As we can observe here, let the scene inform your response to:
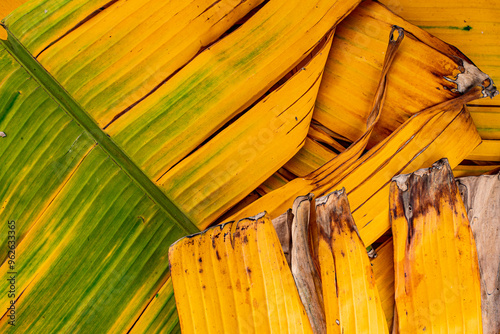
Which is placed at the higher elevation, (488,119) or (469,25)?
(469,25)

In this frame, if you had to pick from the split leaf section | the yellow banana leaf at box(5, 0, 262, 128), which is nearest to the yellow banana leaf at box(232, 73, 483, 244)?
the split leaf section

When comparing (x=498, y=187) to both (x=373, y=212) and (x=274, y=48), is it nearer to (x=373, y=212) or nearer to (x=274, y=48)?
(x=373, y=212)

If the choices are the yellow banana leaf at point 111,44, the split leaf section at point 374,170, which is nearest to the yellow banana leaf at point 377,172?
the split leaf section at point 374,170

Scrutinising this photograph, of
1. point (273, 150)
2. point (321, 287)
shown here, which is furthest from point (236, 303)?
point (273, 150)

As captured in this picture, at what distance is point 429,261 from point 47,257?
2.24 feet

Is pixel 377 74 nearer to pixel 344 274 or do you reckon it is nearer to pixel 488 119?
pixel 488 119

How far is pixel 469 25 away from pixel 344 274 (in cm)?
56

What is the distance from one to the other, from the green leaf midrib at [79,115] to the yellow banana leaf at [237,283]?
0.09 m

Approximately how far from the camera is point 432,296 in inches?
24.8

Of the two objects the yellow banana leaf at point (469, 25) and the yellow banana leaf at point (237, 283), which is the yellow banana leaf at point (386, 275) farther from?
the yellow banana leaf at point (469, 25)

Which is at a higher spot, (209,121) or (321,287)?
(209,121)

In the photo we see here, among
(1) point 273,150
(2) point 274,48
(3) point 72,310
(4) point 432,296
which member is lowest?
(4) point 432,296

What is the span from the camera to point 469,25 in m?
0.75

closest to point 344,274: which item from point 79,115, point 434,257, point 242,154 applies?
point 434,257
